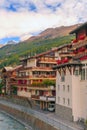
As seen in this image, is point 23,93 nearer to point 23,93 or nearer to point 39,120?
point 23,93

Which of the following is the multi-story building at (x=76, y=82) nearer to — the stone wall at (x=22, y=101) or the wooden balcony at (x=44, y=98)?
the wooden balcony at (x=44, y=98)

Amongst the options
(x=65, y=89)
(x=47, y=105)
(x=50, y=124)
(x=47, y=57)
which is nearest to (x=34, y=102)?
(x=47, y=105)

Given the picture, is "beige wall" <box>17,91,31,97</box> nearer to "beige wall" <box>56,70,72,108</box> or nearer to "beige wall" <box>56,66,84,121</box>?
"beige wall" <box>56,70,72,108</box>

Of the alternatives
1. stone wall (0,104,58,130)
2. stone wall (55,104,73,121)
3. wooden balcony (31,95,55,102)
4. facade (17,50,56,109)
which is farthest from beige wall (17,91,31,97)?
stone wall (55,104,73,121)

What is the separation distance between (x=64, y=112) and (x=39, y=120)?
27.4ft

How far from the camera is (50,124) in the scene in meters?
53.9

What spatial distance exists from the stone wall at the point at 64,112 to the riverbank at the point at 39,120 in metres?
1.59

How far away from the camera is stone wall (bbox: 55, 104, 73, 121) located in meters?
64.9

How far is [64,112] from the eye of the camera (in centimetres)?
6856

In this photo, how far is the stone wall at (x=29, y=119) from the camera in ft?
188

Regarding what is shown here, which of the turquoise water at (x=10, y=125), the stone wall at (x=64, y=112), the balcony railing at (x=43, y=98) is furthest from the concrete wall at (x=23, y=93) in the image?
the stone wall at (x=64, y=112)

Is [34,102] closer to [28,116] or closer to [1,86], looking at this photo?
[28,116]

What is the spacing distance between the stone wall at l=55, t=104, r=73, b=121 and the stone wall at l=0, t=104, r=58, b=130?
640cm

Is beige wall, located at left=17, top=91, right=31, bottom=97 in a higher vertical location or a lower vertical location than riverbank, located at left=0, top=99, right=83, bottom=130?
higher
